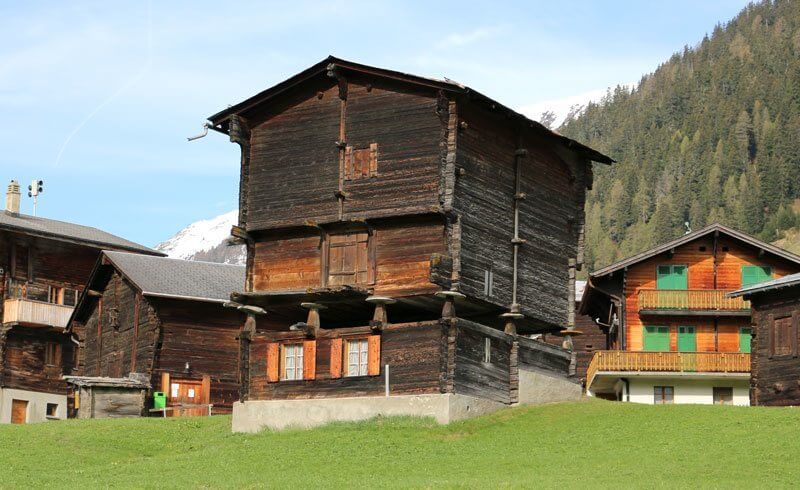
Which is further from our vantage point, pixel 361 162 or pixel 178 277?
pixel 178 277

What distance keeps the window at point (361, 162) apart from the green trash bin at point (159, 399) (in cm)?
1777

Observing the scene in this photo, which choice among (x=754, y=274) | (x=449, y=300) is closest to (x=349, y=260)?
(x=449, y=300)

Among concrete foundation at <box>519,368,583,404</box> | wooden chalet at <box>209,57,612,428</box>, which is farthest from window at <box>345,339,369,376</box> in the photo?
concrete foundation at <box>519,368,583,404</box>

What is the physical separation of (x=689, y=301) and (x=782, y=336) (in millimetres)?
12548

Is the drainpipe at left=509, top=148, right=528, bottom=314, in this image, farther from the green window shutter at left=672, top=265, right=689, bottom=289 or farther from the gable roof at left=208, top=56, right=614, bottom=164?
the green window shutter at left=672, top=265, right=689, bottom=289

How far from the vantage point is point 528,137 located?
53969 millimetres

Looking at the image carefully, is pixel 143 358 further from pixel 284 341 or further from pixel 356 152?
pixel 356 152

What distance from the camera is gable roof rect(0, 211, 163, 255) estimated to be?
7319cm

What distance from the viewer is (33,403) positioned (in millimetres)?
73438

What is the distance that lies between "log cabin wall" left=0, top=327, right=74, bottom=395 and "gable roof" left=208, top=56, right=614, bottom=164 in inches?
949

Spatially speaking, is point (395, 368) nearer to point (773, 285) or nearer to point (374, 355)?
point (374, 355)

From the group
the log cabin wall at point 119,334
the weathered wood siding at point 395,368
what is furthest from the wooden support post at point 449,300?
the log cabin wall at point 119,334

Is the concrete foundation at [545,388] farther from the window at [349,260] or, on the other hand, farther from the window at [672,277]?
the window at [672,277]

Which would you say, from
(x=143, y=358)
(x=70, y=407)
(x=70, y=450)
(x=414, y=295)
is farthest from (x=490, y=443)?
(x=70, y=407)
